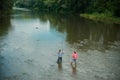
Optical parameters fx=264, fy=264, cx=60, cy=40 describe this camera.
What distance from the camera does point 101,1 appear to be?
110812 mm

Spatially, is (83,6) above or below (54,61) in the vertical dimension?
below

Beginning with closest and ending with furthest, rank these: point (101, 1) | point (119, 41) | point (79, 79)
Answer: point (79, 79) → point (119, 41) → point (101, 1)

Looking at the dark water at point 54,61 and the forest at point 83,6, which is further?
the forest at point 83,6

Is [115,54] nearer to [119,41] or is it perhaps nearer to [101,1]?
[119,41]

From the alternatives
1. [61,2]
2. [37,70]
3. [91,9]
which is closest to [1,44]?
[37,70]

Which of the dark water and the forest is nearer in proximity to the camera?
the dark water

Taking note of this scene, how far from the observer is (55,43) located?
152ft

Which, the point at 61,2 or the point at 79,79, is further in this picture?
the point at 61,2

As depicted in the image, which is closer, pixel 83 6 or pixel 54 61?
pixel 54 61

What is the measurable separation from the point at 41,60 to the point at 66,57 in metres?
3.79

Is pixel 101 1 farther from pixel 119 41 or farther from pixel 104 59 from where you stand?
pixel 104 59

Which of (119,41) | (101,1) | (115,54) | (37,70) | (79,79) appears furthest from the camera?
(101,1)

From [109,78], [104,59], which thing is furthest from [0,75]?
[104,59]

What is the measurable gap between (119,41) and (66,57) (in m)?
18.3
